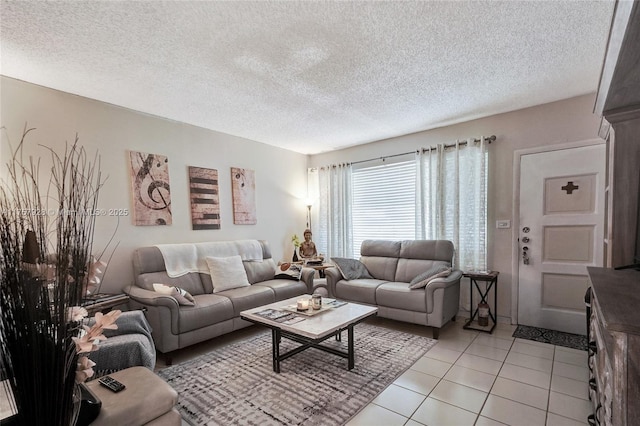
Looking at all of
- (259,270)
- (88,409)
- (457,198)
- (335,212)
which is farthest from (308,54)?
(335,212)

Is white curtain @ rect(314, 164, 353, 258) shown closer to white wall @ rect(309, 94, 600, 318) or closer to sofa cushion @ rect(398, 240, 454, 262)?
sofa cushion @ rect(398, 240, 454, 262)

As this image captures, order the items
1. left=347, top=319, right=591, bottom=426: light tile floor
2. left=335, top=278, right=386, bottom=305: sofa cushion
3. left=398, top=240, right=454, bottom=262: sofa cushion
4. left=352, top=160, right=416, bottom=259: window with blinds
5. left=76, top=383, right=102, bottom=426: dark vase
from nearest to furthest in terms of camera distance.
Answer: left=76, top=383, right=102, bottom=426: dark vase → left=347, top=319, right=591, bottom=426: light tile floor → left=335, top=278, right=386, bottom=305: sofa cushion → left=398, top=240, right=454, bottom=262: sofa cushion → left=352, top=160, right=416, bottom=259: window with blinds

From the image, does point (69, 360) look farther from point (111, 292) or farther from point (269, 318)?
point (111, 292)

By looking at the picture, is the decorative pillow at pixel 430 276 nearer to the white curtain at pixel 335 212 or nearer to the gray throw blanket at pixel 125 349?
the white curtain at pixel 335 212

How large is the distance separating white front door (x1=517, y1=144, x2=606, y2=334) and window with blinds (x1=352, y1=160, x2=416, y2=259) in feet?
4.44

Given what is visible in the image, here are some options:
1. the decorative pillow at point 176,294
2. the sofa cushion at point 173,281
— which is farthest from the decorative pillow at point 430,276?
the sofa cushion at point 173,281

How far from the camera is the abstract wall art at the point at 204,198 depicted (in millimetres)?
3675

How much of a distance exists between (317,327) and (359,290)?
1.42m

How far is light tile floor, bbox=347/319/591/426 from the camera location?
1825mm

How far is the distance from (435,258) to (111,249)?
12.0 feet

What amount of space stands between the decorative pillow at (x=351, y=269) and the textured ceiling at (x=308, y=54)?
1.90 meters

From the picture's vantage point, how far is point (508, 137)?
3447 millimetres

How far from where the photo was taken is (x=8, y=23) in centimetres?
175

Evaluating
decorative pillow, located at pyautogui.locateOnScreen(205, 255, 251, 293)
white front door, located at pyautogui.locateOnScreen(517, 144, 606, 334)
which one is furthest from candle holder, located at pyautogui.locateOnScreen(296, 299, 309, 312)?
white front door, located at pyautogui.locateOnScreen(517, 144, 606, 334)
